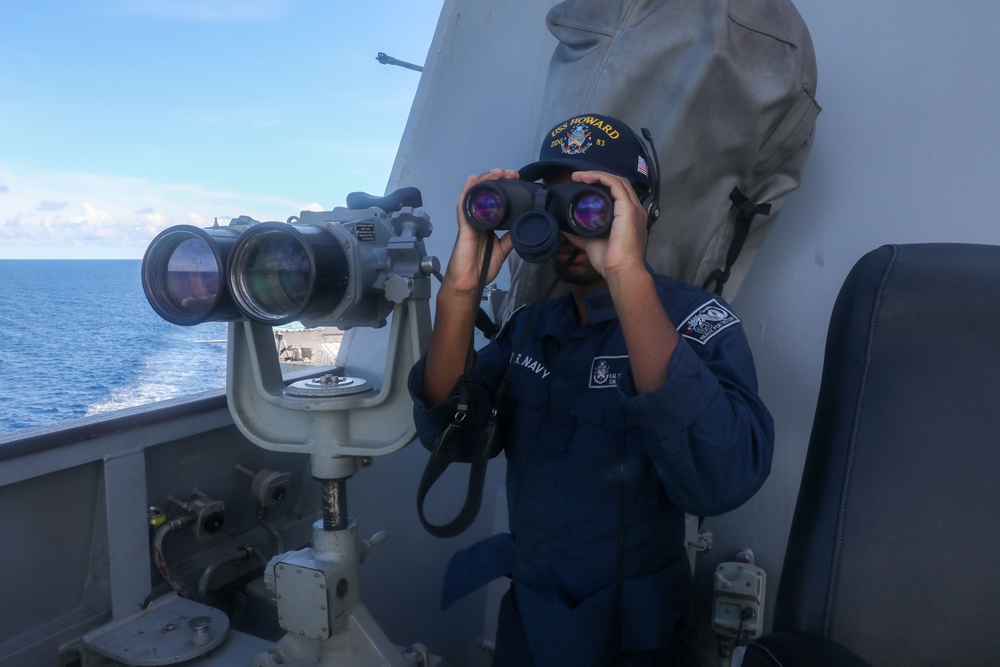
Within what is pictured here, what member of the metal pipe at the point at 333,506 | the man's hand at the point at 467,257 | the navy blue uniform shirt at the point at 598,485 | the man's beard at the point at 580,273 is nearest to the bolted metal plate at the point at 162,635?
the metal pipe at the point at 333,506

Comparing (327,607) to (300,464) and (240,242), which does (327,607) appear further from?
(300,464)

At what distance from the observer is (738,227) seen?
1.48 metres

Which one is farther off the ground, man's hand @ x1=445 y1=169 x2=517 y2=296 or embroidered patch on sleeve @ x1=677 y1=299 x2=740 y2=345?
man's hand @ x1=445 y1=169 x2=517 y2=296

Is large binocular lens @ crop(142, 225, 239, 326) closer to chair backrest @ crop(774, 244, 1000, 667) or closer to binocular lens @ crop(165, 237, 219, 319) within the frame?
binocular lens @ crop(165, 237, 219, 319)

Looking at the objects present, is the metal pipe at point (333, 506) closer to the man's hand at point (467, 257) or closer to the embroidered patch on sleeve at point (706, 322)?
the man's hand at point (467, 257)

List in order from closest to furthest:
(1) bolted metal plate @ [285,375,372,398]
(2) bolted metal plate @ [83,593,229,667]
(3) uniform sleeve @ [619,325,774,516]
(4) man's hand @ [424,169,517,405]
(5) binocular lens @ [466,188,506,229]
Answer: (3) uniform sleeve @ [619,325,774,516] < (5) binocular lens @ [466,188,506,229] < (4) man's hand @ [424,169,517,405] < (1) bolted metal plate @ [285,375,372,398] < (2) bolted metal plate @ [83,593,229,667]

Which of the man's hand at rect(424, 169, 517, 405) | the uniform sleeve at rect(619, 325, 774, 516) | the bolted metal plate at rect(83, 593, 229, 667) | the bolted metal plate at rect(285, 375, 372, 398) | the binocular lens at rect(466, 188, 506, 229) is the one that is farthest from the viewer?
the bolted metal plate at rect(83, 593, 229, 667)

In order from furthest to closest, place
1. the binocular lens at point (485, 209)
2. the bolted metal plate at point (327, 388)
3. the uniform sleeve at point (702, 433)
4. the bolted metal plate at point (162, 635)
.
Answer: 1. the bolted metal plate at point (162, 635)
2. the bolted metal plate at point (327, 388)
3. the binocular lens at point (485, 209)
4. the uniform sleeve at point (702, 433)

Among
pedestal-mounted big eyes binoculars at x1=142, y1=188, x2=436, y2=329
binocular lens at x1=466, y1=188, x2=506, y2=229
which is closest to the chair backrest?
binocular lens at x1=466, y1=188, x2=506, y2=229

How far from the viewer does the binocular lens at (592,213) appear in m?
0.90

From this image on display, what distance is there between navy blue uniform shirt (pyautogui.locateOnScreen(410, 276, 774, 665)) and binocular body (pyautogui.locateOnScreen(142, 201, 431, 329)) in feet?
0.56

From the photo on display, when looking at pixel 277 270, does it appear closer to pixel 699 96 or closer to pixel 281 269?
pixel 281 269

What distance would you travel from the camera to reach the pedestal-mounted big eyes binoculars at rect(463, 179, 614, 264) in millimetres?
898

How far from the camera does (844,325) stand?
1018mm
